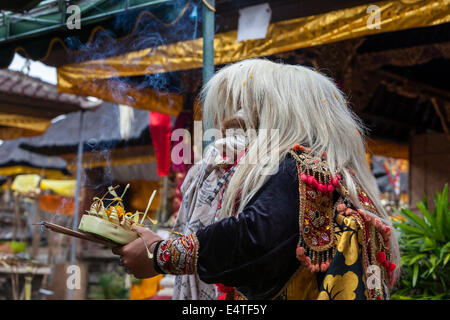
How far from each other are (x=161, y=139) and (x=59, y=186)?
6.26 meters

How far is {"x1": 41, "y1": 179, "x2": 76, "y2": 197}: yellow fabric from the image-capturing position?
1065 centimetres

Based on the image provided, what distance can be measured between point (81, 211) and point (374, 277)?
2.95 ft

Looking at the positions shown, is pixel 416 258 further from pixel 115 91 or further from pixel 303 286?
pixel 115 91

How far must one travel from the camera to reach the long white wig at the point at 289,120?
57.6 inches

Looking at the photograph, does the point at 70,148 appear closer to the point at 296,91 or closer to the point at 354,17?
the point at 354,17

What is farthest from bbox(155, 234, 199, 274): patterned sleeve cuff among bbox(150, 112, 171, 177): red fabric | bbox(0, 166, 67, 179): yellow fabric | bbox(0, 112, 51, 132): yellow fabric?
bbox(0, 166, 67, 179): yellow fabric

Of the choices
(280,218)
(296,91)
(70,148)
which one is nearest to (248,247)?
(280,218)

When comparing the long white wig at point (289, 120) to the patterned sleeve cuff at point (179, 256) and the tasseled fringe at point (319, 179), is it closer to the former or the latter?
the tasseled fringe at point (319, 179)

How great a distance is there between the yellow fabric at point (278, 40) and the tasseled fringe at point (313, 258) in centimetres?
217

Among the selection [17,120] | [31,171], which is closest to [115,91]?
[17,120]

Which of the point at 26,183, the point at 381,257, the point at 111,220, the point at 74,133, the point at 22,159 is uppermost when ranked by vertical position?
the point at 74,133

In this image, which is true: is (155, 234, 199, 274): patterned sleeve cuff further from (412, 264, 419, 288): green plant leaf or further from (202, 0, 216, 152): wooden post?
(412, 264, 419, 288): green plant leaf

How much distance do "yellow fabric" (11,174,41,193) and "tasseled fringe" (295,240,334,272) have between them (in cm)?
1072

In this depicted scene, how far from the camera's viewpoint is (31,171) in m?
10.9
